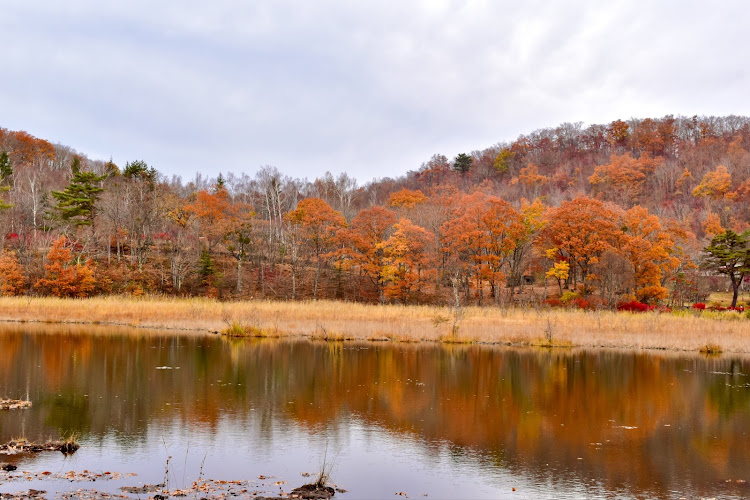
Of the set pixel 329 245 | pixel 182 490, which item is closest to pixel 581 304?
pixel 329 245

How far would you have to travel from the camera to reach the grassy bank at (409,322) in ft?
113

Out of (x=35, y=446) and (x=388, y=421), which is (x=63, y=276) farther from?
(x=388, y=421)

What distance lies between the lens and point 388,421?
15.8m

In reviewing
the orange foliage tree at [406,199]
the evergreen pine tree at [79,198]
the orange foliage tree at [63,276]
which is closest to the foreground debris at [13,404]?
the orange foliage tree at [63,276]

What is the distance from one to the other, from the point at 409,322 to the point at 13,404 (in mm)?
24976

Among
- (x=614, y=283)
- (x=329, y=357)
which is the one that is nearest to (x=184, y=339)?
(x=329, y=357)

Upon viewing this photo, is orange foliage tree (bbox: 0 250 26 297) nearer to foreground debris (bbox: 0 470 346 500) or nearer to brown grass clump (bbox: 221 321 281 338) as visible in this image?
brown grass clump (bbox: 221 321 281 338)

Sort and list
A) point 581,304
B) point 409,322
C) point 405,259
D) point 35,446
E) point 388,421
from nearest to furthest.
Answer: point 35,446, point 388,421, point 409,322, point 581,304, point 405,259

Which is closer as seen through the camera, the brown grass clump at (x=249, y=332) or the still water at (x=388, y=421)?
the still water at (x=388, y=421)

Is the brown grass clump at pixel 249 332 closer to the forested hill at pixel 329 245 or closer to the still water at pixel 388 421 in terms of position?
the still water at pixel 388 421

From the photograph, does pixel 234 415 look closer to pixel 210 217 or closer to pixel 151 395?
pixel 151 395

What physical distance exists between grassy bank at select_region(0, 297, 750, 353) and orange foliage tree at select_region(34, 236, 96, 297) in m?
7.88

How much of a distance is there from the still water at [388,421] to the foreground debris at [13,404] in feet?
0.74

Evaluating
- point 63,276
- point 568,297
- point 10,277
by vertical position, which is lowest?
point 568,297
